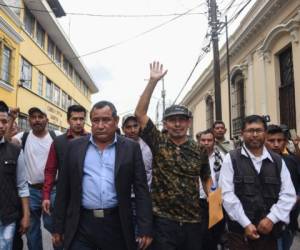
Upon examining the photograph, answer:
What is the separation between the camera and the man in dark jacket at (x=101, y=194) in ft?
9.61

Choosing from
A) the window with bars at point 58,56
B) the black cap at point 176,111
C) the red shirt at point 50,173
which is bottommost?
the red shirt at point 50,173

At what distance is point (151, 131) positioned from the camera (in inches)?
135

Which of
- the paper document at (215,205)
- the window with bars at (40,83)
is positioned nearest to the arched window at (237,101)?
the window with bars at (40,83)

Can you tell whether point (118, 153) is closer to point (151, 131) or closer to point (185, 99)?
point (151, 131)

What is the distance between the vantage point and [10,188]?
340cm

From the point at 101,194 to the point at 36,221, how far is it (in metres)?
1.91

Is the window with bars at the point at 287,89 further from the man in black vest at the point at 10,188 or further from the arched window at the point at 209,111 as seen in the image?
the arched window at the point at 209,111

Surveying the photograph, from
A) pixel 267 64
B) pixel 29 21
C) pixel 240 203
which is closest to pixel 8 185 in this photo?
pixel 240 203

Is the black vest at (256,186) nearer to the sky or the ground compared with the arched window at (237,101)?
nearer to the ground

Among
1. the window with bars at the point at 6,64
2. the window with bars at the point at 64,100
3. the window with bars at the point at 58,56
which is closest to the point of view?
the window with bars at the point at 6,64

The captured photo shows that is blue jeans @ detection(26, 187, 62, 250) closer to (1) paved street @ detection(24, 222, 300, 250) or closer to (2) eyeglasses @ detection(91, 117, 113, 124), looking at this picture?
(1) paved street @ detection(24, 222, 300, 250)

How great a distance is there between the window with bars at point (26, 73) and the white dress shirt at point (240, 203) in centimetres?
1780

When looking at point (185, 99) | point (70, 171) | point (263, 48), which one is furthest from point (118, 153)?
point (185, 99)

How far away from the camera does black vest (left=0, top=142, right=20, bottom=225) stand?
3.33 metres
